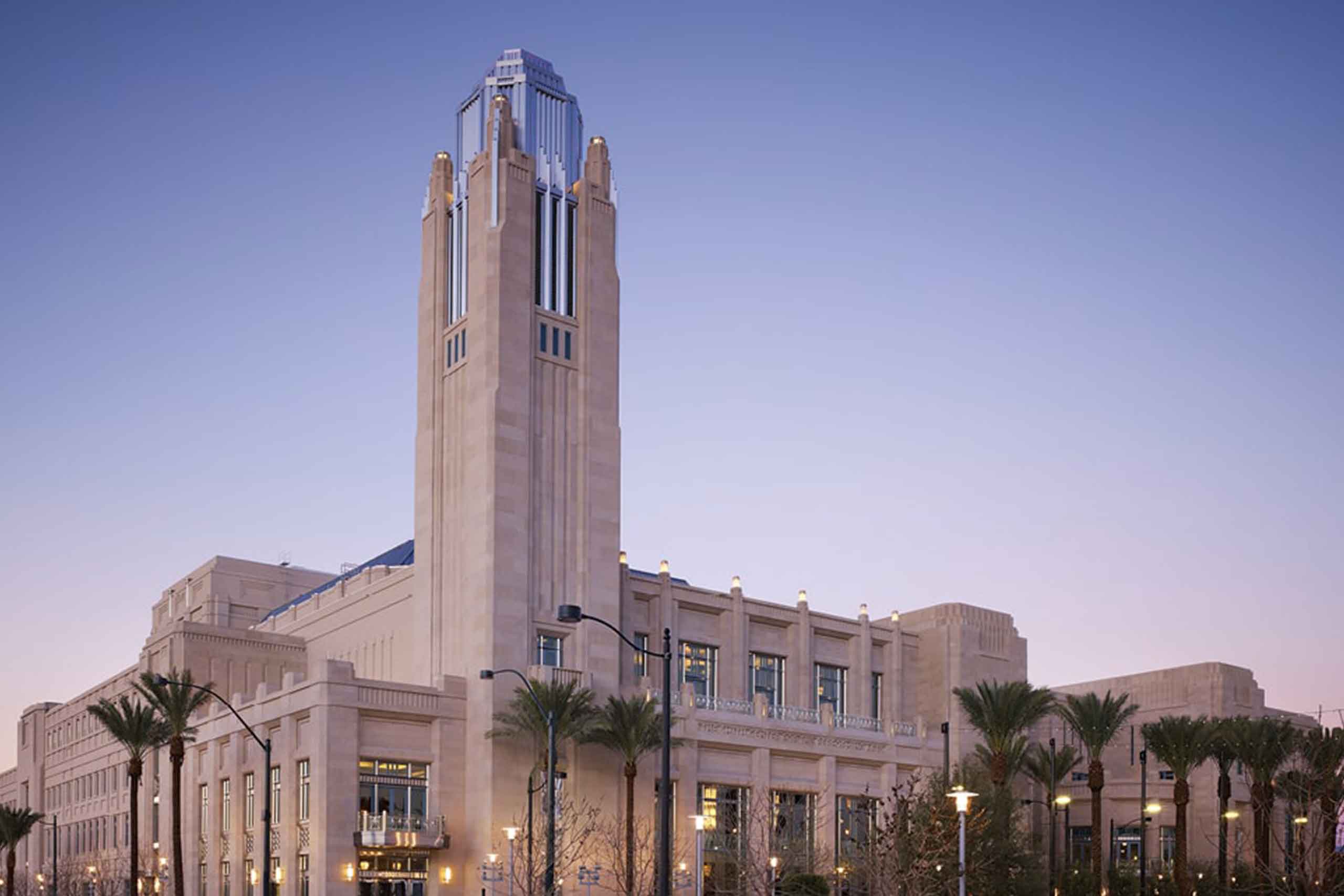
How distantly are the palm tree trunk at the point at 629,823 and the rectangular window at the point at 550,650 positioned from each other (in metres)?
6.43

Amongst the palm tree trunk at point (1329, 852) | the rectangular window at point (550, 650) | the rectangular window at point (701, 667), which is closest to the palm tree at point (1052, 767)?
the rectangular window at point (701, 667)

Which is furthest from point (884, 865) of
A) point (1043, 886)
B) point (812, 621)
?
point (812, 621)

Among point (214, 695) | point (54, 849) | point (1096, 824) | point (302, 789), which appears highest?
point (214, 695)

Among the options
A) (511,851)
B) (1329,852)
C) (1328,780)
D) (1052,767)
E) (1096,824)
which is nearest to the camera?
(1329,852)

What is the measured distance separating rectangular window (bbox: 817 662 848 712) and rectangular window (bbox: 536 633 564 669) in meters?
20.7

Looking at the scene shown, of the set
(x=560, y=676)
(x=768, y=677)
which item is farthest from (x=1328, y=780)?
(x=768, y=677)

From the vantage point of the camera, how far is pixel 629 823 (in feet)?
232

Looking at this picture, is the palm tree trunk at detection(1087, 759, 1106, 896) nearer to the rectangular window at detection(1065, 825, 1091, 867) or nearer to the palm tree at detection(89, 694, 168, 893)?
the rectangular window at detection(1065, 825, 1091, 867)

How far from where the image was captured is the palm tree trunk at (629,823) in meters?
66.7

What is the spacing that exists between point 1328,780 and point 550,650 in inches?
1433

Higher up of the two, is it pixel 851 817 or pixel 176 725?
pixel 176 725

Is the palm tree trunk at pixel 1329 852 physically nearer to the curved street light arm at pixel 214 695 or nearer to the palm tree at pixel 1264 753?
the palm tree at pixel 1264 753

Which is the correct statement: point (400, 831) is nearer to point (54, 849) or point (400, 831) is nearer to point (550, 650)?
point (550, 650)

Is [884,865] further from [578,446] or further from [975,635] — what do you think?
[975,635]
